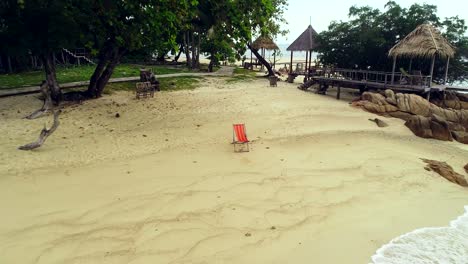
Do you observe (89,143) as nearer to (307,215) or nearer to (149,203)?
(149,203)

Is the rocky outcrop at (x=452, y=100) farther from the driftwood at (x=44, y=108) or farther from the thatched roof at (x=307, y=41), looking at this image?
the driftwood at (x=44, y=108)

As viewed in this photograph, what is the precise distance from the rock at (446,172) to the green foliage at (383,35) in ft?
42.9

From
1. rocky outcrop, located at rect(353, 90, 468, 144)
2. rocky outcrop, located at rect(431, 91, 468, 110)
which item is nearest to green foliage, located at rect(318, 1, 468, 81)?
rocky outcrop, located at rect(431, 91, 468, 110)

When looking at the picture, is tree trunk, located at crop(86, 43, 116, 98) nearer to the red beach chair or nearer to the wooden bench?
the wooden bench

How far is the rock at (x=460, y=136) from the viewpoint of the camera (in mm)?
14938

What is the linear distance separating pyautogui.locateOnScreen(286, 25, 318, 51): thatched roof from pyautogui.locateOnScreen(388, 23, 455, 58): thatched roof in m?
8.26

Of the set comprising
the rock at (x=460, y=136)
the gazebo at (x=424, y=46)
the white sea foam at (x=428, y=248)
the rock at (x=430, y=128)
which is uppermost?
the gazebo at (x=424, y=46)

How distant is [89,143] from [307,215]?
303 inches

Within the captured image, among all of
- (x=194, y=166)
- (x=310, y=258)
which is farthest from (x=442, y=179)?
(x=194, y=166)

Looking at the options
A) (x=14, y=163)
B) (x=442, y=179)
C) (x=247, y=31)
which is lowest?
(x=442, y=179)

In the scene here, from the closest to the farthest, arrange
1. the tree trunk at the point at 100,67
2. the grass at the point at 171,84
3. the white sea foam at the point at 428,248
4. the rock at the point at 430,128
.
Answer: the white sea foam at the point at 428,248 < the rock at the point at 430,128 < the tree trunk at the point at 100,67 < the grass at the point at 171,84

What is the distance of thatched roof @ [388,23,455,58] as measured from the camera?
19156 mm

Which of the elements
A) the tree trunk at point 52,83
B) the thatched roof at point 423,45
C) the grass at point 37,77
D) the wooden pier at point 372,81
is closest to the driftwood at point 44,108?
the tree trunk at point 52,83

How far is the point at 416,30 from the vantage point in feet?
67.1
